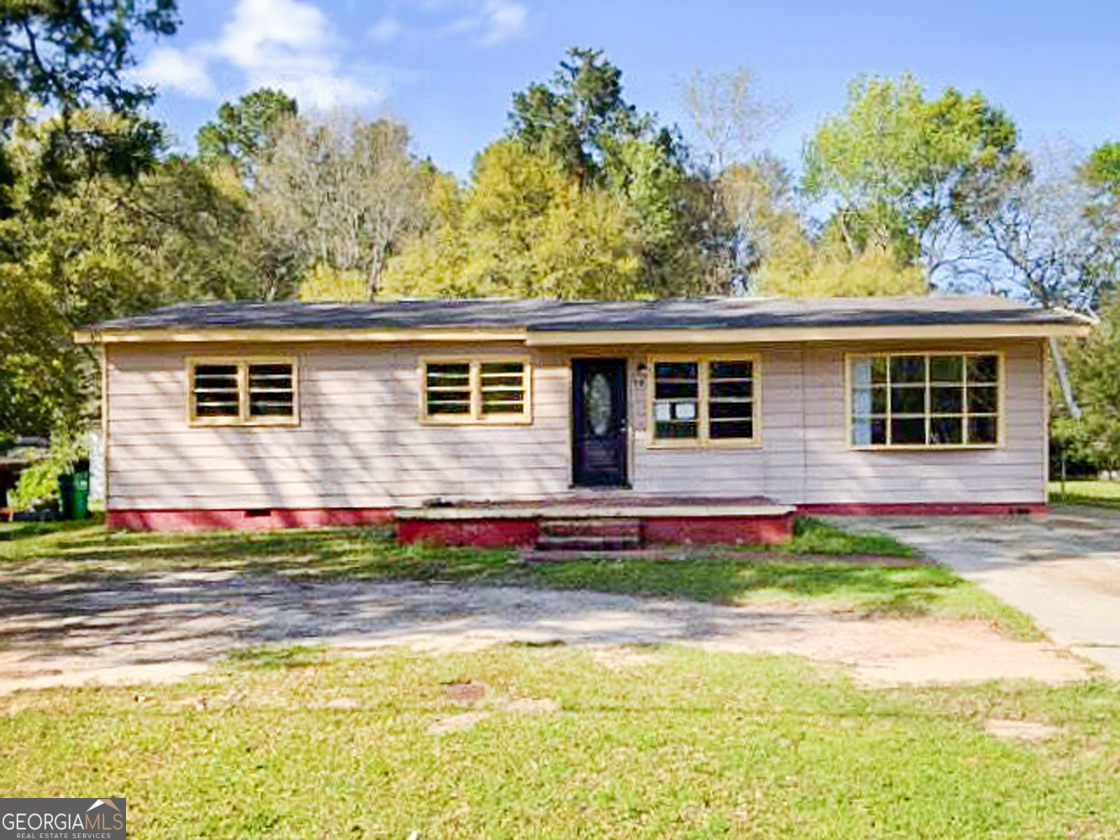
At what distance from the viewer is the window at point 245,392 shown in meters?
13.4

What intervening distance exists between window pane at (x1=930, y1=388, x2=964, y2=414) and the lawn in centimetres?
275

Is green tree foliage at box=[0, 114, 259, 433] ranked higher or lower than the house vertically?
higher

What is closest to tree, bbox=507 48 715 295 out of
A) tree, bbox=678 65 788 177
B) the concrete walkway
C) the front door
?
tree, bbox=678 65 788 177

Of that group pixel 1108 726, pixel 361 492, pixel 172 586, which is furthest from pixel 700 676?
pixel 361 492

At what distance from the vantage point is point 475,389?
13.5 meters

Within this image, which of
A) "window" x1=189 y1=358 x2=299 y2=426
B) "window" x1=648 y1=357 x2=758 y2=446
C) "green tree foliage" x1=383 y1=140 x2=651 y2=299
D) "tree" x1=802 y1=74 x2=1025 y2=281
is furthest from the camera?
"tree" x1=802 y1=74 x2=1025 y2=281

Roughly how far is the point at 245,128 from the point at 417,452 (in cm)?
3703

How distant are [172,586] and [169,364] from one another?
215 inches

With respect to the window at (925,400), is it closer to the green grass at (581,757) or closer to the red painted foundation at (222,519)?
the red painted foundation at (222,519)

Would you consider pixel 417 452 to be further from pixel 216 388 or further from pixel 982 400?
pixel 982 400

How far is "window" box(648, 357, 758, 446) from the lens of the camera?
1330 centimetres

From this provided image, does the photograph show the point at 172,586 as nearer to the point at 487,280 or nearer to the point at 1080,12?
the point at 487,280

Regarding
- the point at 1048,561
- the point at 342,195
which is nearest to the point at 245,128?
the point at 342,195

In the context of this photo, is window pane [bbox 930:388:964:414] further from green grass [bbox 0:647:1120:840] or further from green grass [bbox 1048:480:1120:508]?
green grass [bbox 0:647:1120:840]
